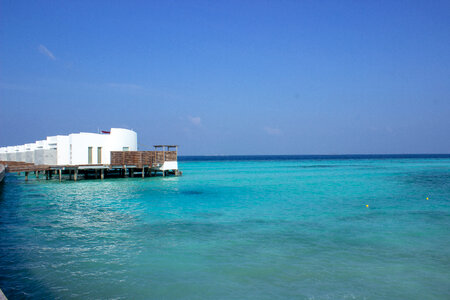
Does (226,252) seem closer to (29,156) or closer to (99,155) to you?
(99,155)

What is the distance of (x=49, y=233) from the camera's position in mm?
12648

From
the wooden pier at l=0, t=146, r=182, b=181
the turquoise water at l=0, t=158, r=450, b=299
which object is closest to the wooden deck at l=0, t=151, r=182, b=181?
the wooden pier at l=0, t=146, r=182, b=181

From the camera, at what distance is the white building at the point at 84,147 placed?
116 feet

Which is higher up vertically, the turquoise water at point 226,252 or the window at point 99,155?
the window at point 99,155

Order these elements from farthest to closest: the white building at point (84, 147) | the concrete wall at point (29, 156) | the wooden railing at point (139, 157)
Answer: the concrete wall at point (29, 156) → the wooden railing at point (139, 157) → the white building at point (84, 147)

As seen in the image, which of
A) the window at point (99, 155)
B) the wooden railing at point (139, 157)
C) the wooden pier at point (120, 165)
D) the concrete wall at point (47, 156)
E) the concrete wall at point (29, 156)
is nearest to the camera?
the wooden pier at point (120, 165)

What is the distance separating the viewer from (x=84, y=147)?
35938 millimetres

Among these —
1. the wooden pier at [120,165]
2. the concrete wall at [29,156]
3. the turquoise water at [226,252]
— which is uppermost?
the concrete wall at [29,156]

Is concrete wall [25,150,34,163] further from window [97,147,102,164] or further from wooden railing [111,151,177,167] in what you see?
wooden railing [111,151,177,167]

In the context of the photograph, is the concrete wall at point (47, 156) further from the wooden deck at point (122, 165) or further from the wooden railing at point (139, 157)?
the wooden railing at point (139, 157)

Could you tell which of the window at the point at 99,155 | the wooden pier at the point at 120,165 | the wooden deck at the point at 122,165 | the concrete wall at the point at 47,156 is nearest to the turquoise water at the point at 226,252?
the wooden pier at the point at 120,165

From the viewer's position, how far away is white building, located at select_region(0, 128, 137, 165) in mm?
35375

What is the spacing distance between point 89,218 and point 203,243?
703 centimetres

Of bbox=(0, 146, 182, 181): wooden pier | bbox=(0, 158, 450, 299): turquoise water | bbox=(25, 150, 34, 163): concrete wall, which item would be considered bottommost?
bbox=(0, 158, 450, 299): turquoise water
